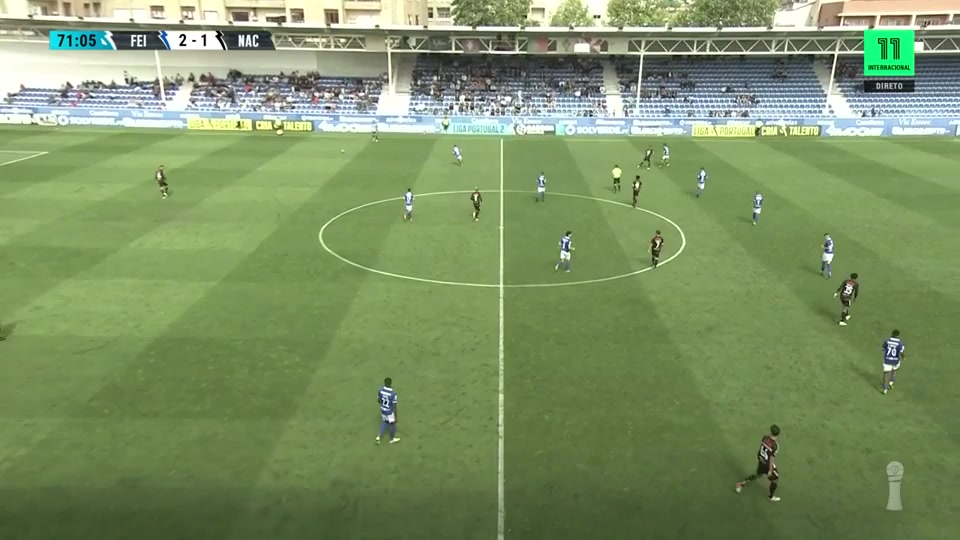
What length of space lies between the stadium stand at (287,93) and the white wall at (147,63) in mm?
1143

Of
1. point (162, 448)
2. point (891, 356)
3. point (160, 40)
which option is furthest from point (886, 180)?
point (160, 40)

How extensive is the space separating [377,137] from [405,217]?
81.9 ft

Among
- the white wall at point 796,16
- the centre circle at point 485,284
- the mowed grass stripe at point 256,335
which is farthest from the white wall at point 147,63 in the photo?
the white wall at point 796,16

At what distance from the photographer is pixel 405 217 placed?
29609 millimetres

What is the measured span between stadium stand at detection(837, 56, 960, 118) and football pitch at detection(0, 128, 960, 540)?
34.1m

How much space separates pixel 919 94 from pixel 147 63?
80.3m

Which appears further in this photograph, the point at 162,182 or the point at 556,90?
the point at 556,90

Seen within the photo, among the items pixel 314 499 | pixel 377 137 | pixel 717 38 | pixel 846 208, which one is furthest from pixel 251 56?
pixel 314 499

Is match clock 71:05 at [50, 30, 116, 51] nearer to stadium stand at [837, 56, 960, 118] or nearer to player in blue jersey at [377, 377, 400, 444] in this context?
player in blue jersey at [377, 377, 400, 444]

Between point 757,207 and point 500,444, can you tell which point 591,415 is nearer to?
point 500,444

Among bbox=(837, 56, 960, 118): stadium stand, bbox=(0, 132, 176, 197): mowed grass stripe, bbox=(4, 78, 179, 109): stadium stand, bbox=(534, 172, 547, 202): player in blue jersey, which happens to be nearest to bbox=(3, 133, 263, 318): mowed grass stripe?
bbox=(0, 132, 176, 197): mowed grass stripe

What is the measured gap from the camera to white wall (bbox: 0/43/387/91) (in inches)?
2606

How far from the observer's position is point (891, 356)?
14820 mm

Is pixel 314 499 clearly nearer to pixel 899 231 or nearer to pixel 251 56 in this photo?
pixel 899 231
